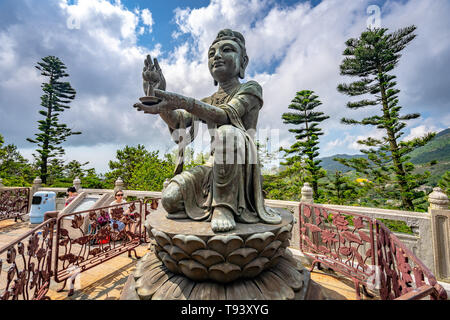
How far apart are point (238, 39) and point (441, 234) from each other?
4245 millimetres

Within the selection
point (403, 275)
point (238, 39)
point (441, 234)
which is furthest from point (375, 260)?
point (238, 39)

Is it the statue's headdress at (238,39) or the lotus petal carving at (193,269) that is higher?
the statue's headdress at (238,39)

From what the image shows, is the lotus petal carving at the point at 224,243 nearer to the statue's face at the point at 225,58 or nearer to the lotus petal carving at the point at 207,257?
the lotus petal carving at the point at 207,257

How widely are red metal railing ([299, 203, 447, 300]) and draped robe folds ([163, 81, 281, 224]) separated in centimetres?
91

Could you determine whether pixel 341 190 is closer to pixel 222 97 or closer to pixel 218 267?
pixel 222 97

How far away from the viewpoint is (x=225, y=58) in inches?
86.9

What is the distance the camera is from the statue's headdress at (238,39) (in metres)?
2.34

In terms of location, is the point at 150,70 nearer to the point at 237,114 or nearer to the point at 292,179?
the point at 237,114

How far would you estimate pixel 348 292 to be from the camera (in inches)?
93.1

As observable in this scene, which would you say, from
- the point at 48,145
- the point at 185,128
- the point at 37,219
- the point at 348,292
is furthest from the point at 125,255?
the point at 48,145

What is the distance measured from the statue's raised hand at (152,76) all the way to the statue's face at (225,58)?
28.9 inches

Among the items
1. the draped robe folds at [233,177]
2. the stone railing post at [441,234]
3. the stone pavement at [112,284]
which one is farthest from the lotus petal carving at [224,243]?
the stone railing post at [441,234]

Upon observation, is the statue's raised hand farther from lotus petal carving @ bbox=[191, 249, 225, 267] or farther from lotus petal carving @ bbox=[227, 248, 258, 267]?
lotus petal carving @ bbox=[227, 248, 258, 267]

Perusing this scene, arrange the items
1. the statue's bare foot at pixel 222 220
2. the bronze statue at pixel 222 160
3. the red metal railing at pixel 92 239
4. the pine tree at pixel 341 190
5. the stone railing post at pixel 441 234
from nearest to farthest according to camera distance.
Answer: the statue's bare foot at pixel 222 220
the bronze statue at pixel 222 160
the red metal railing at pixel 92 239
the stone railing post at pixel 441 234
the pine tree at pixel 341 190
